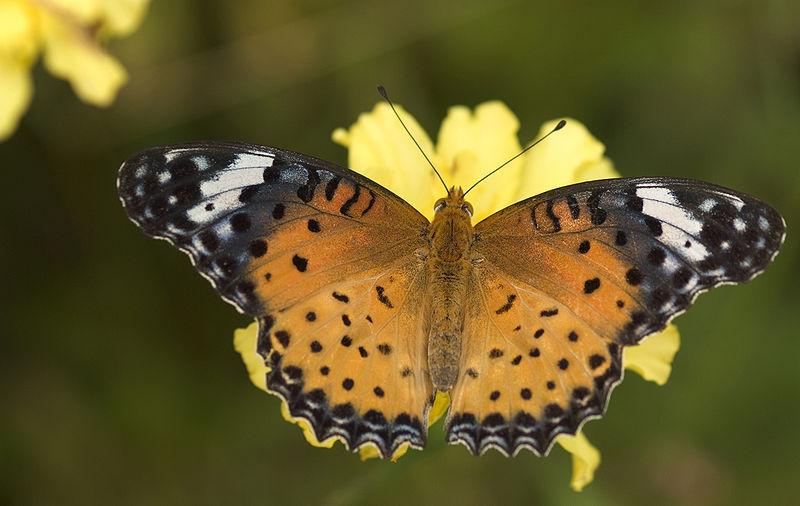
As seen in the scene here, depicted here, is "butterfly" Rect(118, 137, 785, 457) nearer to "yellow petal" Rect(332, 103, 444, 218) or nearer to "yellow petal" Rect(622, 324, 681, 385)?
A: "yellow petal" Rect(622, 324, 681, 385)

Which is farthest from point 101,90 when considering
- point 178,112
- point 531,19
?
point 531,19

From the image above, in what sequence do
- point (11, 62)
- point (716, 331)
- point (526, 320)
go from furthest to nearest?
point (716, 331) → point (526, 320) → point (11, 62)

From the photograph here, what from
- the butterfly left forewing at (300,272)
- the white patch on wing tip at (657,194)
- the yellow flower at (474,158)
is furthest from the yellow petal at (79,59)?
the white patch on wing tip at (657,194)

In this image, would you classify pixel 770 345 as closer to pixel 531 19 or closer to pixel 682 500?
pixel 682 500

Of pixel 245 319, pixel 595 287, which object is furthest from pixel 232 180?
pixel 245 319

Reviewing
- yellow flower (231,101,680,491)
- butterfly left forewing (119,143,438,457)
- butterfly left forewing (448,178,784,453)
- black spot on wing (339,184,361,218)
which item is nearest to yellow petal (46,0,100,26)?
butterfly left forewing (119,143,438,457)

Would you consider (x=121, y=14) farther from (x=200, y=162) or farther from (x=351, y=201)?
(x=351, y=201)
